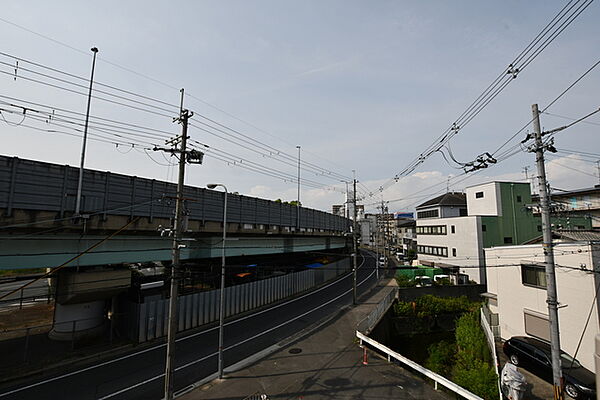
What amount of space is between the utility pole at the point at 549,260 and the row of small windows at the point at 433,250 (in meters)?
36.2

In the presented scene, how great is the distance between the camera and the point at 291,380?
564 inches

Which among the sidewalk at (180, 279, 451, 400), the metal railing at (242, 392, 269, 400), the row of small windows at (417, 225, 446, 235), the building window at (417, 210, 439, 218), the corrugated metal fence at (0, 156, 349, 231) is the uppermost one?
the building window at (417, 210, 439, 218)

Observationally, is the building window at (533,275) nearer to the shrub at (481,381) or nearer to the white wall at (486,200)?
the shrub at (481,381)

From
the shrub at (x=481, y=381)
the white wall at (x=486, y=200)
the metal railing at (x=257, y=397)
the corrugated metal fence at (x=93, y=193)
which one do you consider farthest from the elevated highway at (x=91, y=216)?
the white wall at (x=486, y=200)

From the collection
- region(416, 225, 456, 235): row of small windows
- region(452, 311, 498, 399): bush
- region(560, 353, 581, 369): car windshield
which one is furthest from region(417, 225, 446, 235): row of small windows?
region(560, 353, 581, 369): car windshield

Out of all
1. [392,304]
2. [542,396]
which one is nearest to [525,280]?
[542,396]

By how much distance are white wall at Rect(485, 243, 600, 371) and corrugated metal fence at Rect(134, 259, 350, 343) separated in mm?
20458

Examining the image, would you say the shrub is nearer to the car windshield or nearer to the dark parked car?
the dark parked car

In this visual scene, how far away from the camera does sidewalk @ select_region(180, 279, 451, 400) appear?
42.9 feet

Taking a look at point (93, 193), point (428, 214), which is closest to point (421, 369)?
point (93, 193)

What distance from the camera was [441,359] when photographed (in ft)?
68.0

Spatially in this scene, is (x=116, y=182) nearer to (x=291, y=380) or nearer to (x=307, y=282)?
(x=291, y=380)

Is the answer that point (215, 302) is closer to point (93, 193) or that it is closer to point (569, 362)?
point (93, 193)

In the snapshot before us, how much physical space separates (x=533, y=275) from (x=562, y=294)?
271cm
